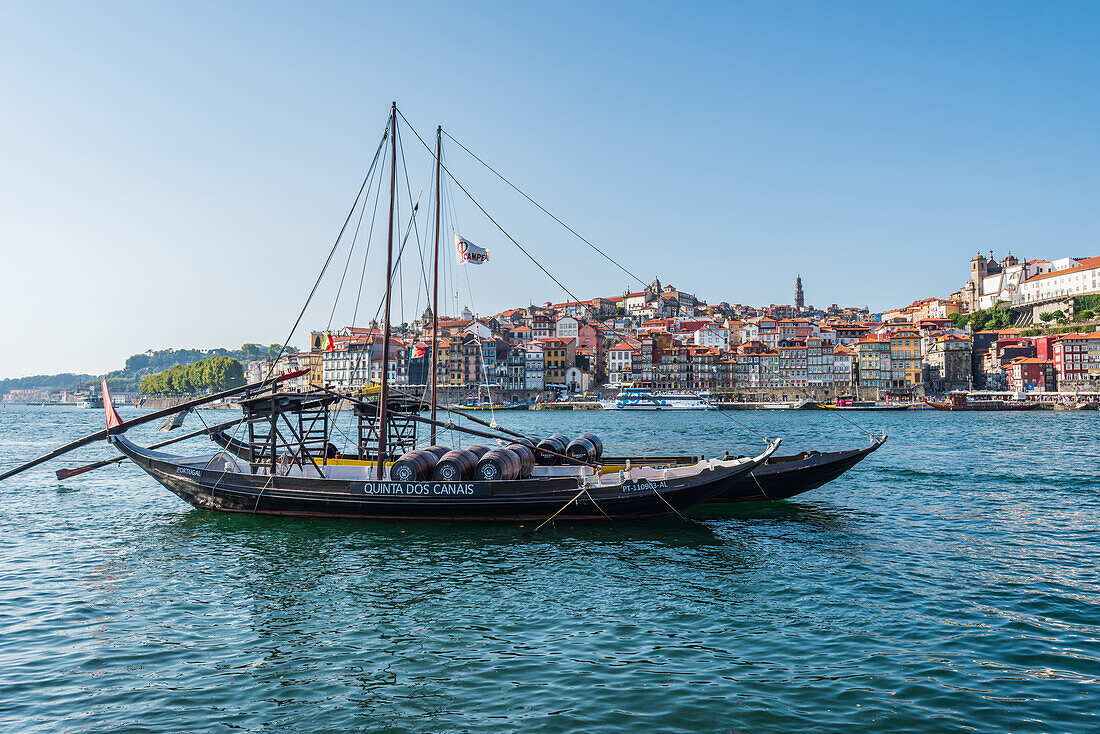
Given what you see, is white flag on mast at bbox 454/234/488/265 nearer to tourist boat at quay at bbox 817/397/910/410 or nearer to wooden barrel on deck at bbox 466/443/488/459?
wooden barrel on deck at bbox 466/443/488/459

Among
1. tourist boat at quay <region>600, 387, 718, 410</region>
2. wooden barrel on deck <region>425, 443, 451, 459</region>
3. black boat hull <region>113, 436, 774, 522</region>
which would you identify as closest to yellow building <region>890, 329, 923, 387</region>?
tourist boat at quay <region>600, 387, 718, 410</region>

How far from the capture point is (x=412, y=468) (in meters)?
19.7

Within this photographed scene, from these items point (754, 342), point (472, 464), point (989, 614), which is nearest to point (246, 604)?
point (472, 464)

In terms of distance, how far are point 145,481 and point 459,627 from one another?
27.2 meters

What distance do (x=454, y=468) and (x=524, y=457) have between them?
2.21m

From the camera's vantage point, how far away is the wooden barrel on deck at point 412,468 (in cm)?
1964

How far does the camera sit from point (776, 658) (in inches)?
396

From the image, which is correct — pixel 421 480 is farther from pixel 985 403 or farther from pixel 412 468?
pixel 985 403

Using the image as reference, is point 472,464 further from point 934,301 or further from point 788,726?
point 934,301

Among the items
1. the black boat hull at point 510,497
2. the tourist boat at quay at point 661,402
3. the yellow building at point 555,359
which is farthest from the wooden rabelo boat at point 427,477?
the yellow building at point 555,359

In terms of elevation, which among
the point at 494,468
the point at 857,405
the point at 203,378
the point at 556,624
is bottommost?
the point at 556,624

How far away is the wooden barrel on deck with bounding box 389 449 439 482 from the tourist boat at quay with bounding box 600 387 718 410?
316 feet

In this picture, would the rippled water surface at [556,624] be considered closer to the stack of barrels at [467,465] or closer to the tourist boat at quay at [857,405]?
the stack of barrels at [467,465]

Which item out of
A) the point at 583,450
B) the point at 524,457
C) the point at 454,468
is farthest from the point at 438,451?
the point at 583,450
